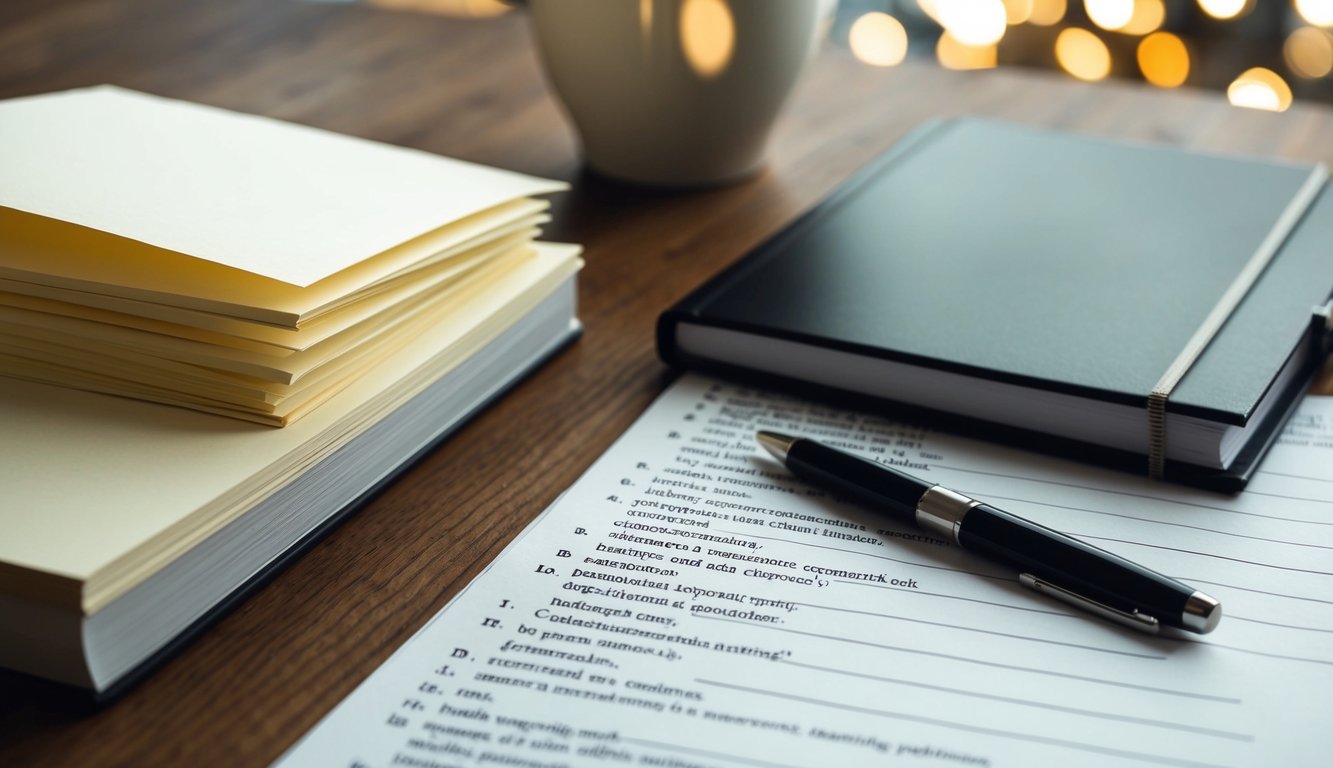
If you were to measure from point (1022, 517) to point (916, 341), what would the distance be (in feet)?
0.40

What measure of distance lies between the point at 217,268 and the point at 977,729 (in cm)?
35

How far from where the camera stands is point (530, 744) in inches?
15.5

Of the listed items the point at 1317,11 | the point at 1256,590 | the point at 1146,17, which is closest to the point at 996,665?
the point at 1256,590

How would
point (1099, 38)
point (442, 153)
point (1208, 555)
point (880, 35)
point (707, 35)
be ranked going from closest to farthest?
point (1208, 555) < point (707, 35) < point (442, 153) < point (1099, 38) < point (880, 35)

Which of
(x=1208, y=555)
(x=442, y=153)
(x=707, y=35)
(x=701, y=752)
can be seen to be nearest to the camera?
(x=701, y=752)

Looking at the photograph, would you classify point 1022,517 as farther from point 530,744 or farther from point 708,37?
point 708,37

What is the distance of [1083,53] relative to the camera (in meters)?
2.28

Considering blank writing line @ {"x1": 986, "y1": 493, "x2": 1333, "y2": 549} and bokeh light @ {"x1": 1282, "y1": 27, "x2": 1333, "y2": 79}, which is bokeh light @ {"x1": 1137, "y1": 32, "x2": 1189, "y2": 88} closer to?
bokeh light @ {"x1": 1282, "y1": 27, "x2": 1333, "y2": 79}

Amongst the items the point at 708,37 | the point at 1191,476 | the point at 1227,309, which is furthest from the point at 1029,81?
the point at 1191,476

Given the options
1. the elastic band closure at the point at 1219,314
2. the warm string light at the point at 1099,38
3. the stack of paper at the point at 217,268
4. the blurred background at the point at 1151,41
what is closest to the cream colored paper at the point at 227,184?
the stack of paper at the point at 217,268

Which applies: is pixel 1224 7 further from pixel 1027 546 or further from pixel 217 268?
pixel 217 268

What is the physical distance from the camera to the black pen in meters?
0.44

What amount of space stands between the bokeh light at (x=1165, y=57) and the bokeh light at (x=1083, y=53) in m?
0.07

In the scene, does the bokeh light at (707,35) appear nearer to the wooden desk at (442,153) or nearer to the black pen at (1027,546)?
the wooden desk at (442,153)
